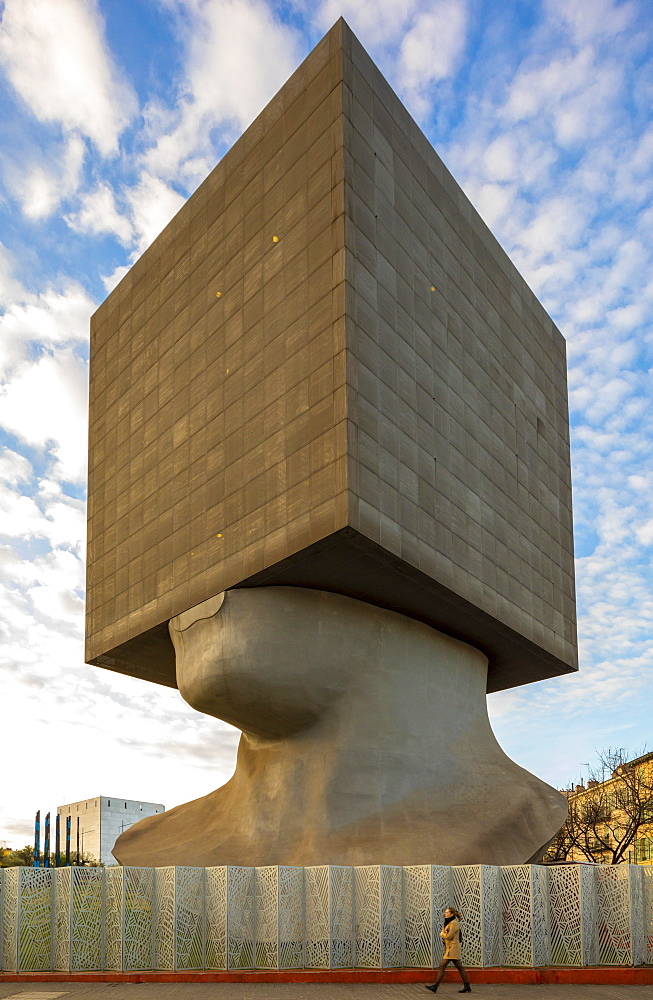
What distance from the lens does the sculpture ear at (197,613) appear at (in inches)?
1192

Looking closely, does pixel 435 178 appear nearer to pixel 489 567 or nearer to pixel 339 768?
pixel 489 567

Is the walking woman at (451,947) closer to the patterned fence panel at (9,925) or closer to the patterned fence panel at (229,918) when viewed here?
the patterned fence panel at (229,918)

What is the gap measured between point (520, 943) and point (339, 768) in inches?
396

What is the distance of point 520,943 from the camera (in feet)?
67.3

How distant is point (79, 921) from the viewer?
2144cm

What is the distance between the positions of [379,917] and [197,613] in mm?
12534

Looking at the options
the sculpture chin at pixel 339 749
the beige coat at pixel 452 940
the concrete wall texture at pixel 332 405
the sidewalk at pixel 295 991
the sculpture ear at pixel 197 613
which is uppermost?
the concrete wall texture at pixel 332 405

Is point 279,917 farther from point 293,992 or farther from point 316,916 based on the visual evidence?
point 293,992

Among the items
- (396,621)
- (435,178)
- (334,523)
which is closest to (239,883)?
(334,523)

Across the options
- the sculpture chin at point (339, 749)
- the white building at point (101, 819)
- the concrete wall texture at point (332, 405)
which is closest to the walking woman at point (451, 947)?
the sculpture chin at point (339, 749)

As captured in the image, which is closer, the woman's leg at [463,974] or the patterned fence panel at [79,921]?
the woman's leg at [463,974]

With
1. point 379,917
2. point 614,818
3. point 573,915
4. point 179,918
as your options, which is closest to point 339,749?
point 379,917

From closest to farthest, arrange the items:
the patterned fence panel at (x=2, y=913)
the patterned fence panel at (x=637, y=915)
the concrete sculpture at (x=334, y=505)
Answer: the patterned fence panel at (x=637, y=915) < the patterned fence panel at (x=2, y=913) < the concrete sculpture at (x=334, y=505)

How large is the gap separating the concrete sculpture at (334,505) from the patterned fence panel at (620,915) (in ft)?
23.8
